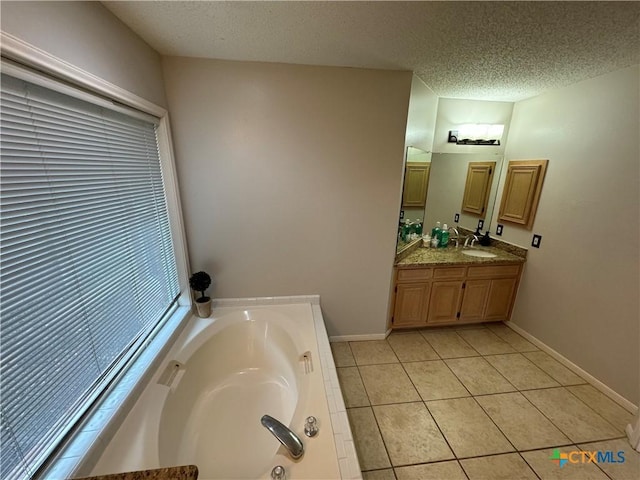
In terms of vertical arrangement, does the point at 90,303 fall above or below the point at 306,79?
below

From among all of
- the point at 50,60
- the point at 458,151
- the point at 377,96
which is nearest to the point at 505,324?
the point at 458,151

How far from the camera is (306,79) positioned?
191 cm

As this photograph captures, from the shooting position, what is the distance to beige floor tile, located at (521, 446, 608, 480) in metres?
1.43

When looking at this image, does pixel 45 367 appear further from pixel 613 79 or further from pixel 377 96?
pixel 613 79

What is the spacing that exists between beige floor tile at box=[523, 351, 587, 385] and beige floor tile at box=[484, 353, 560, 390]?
6 centimetres

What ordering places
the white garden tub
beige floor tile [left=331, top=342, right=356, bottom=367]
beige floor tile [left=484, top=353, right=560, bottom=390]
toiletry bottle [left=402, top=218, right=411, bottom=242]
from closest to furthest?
the white garden tub < beige floor tile [left=484, top=353, right=560, bottom=390] < beige floor tile [left=331, top=342, right=356, bottom=367] < toiletry bottle [left=402, top=218, right=411, bottom=242]

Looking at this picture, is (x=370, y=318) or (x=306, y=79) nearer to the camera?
(x=306, y=79)

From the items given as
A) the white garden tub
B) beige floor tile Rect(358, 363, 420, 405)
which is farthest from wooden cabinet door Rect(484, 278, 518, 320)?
the white garden tub

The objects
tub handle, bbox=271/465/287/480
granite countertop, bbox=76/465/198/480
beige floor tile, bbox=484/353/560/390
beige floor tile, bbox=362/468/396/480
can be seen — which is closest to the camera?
granite countertop, bbox=76/465/198/480

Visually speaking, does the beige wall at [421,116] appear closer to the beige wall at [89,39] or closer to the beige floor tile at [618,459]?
the beige wall at [89,39]

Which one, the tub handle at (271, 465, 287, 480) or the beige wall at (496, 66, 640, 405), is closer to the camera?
the tub handle at (271, 465, 287, 480)

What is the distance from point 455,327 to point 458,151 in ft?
6.58

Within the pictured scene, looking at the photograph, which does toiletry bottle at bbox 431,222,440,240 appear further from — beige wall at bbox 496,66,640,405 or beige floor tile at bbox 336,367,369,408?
beige floor tile at bbox 336,367,369,408

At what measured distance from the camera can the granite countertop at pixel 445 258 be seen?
2447mm
